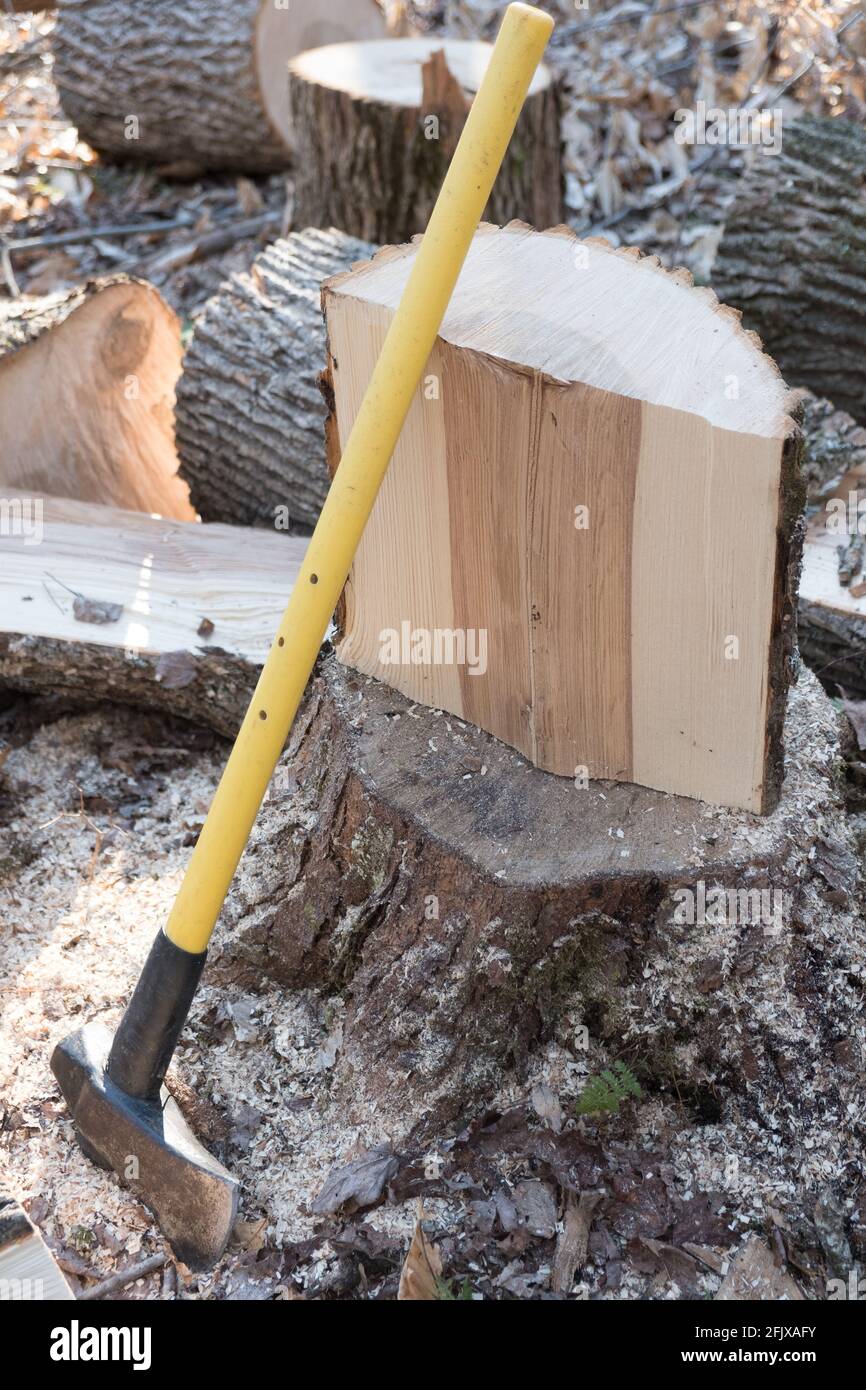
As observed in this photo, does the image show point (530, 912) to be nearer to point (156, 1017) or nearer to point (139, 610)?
point (156, 1017)

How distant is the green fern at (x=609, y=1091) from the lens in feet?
6.16

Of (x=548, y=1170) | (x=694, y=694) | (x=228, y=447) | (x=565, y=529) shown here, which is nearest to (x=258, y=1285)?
(x=548, y=1170)

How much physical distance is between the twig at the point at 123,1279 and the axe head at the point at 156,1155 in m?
0.03

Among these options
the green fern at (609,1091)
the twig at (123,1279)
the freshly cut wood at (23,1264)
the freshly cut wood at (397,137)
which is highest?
the freshly cut wood at (397,137)

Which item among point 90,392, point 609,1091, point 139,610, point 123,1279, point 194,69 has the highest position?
point 194,69

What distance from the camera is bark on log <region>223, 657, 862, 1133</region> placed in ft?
6.09

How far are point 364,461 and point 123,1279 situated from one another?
1.32 m

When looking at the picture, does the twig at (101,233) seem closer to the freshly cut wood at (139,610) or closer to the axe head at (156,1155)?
the freshly cut wood at (139,610)

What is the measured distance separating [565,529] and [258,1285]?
1256 millimetres

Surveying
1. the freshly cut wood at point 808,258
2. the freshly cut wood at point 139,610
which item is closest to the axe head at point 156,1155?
the freshly cut wood at point 139,610

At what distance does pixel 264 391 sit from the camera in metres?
3.36

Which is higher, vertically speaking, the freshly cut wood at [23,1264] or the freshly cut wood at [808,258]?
the freshly cut wood at [808,258]

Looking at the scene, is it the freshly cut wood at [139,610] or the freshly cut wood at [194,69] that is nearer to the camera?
the freshly cut wood at [139,610]

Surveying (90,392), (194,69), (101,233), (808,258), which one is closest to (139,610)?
(90,392)
